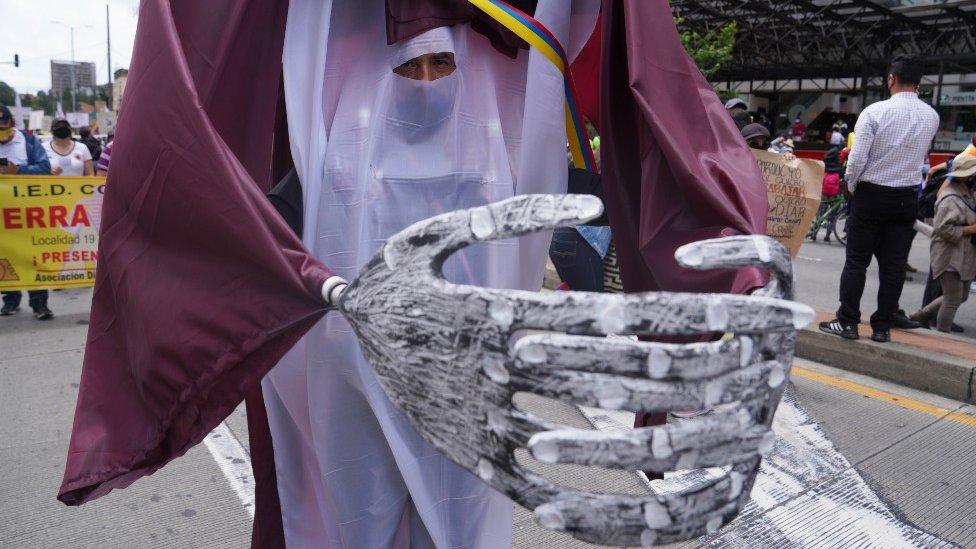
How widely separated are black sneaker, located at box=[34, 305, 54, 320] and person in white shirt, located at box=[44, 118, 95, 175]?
165 centimetres

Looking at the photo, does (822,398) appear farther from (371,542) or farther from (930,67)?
(930,67)

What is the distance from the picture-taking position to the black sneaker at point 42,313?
635 cm

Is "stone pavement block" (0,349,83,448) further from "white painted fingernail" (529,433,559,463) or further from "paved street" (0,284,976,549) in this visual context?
"white painted fingernail" (529,433,559,463)

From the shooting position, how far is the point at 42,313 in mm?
6375

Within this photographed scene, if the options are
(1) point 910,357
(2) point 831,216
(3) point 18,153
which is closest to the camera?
(1) point 910,357

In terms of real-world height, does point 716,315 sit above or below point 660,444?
above

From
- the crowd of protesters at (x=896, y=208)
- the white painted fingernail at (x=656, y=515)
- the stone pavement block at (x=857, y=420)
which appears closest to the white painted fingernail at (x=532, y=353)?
the white painted fingernail at (x=656, y=515)

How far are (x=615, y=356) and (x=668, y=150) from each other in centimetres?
54

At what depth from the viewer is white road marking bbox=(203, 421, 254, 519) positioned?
3.16 meters

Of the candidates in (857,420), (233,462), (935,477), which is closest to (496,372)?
(233,462)

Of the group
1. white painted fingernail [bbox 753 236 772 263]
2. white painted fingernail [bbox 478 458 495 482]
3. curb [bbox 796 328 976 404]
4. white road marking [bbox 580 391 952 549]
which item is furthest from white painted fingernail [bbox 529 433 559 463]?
curb [bbox 796 328 976 404]

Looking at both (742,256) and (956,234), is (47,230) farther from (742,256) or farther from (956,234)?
(956,234)

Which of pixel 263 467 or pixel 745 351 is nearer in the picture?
pixel 745 351

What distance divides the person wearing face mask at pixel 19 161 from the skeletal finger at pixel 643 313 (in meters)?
6.70
